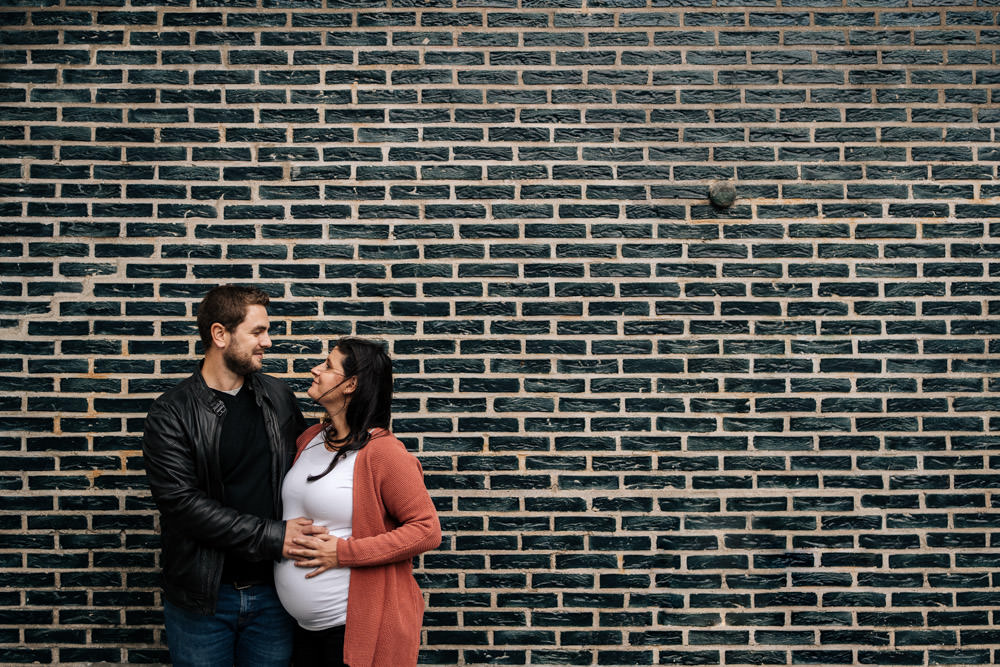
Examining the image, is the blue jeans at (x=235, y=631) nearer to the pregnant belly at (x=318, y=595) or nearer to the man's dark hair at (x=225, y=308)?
the pregnant belly at (x=318, y=595)

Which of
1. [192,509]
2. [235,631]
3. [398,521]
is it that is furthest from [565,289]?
[235,631]

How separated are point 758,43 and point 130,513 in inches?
163

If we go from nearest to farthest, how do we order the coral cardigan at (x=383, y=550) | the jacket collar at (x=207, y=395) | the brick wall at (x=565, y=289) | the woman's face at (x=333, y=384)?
the coral cardigan at (x=383, y=550)
the woman's face at (x=333, y=384)
the jacket collar at (x=207, y=395)
the brick wall at (x=565, y=289)

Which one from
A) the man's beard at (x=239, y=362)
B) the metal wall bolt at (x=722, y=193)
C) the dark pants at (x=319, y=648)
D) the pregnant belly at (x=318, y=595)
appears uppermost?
the metal wall bolt at (x=722, y=193)

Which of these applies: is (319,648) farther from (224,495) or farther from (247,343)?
(247,343)

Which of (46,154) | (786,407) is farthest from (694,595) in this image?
(46,154)

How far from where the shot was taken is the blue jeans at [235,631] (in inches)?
112

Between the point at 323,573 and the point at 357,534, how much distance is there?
21 centimetres

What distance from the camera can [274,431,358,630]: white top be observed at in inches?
106

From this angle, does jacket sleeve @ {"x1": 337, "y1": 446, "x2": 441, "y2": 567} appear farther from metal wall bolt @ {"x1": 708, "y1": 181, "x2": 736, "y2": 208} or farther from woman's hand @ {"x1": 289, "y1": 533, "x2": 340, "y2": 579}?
metal wall bolt @ {"x1": 708, "y1": 181, "x2": 736, "y2": 208}

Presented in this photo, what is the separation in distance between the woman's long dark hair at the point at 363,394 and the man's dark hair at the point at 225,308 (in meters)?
0.47

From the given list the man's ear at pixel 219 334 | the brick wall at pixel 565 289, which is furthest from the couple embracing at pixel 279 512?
the brick wall at pixel 565 289

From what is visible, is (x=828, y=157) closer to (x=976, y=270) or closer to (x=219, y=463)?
(x=976, y=270)

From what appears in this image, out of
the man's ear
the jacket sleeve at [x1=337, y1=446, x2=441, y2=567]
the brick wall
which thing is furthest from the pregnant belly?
the man's ear
